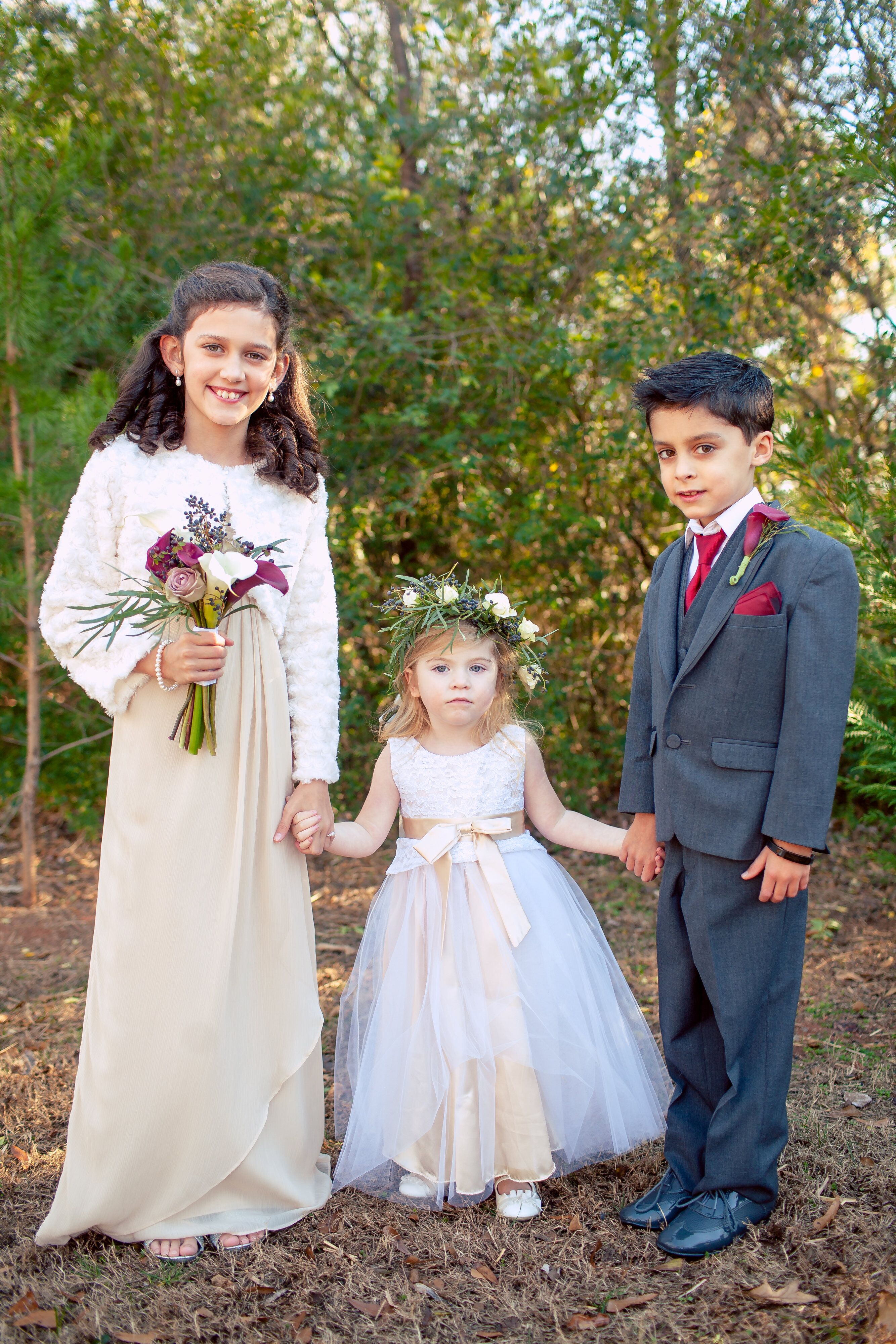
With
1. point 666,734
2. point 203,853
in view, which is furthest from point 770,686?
point 203,853

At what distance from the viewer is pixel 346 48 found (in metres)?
6.27

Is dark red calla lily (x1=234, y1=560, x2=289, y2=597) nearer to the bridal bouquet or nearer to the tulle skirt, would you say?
the bridal bouquet

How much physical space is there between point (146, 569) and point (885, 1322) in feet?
7.36

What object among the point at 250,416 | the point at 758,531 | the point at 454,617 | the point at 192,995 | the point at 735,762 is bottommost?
the point at 192,995

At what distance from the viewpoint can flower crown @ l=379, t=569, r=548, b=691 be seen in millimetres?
2811

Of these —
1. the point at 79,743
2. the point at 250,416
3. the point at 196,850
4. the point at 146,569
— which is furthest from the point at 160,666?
the point at 79,743

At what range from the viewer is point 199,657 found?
2.35 meters

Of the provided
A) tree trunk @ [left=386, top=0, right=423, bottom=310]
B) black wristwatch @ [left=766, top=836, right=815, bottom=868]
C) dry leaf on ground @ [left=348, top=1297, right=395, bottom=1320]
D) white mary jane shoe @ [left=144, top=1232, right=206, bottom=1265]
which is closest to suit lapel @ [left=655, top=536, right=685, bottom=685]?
black wristwatch @ [left=766, top=836, right=815, bottom=868]

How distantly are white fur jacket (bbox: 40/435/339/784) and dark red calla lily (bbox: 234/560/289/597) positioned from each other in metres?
0.22

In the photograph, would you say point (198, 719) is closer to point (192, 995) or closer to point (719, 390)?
point (192, 995)

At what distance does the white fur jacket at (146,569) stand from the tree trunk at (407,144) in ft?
11.7

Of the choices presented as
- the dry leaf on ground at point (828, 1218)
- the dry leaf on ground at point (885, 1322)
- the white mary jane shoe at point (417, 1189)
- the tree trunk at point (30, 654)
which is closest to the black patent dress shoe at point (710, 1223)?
the dry leaf on ground at point (828, 1218)

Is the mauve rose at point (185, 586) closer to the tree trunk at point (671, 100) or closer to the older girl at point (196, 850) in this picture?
the older girl at point (196, 850)

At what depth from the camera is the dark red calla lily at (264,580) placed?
7.77ft
